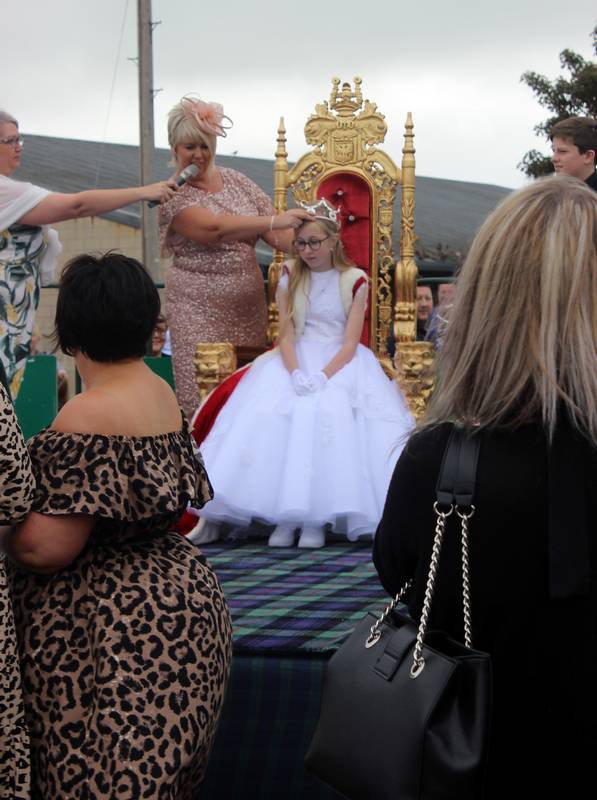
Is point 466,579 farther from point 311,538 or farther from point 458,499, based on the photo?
point 311,538

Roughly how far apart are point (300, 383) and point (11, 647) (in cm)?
339

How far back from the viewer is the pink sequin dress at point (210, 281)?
19.7 feet

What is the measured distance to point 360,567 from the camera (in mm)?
4840

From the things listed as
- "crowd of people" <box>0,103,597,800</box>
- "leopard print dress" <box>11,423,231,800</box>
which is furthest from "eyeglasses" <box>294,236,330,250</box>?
"leopard print dress" <box>11,423,231,800</box>

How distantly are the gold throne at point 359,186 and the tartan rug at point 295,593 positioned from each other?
1703mm

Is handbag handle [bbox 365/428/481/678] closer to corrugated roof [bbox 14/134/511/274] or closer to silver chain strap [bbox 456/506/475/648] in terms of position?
silver chain strap [bbox 456/506/475/648]

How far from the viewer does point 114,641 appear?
239 cm

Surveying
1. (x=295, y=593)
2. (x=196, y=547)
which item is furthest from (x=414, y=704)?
(x=295, y=593)

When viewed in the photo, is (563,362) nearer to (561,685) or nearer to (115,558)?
(561,685)

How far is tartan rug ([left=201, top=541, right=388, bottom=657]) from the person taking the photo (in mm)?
3631

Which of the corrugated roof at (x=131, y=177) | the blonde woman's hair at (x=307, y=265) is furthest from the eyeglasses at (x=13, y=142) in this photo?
the corrugated roof at (x=131, y=177)

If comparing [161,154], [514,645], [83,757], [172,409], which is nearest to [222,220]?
[172,409]

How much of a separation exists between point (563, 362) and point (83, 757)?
122cm

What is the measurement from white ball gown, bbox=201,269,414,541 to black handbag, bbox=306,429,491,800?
3.23m
